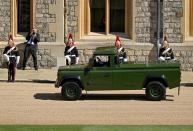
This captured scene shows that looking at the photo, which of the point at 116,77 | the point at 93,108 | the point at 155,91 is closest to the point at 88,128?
the point at 93,108

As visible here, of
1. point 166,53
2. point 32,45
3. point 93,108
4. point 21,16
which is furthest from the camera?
point 21,16

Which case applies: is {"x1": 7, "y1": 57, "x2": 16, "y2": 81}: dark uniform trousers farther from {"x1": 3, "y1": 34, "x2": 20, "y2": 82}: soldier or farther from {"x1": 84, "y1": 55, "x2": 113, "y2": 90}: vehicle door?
{"x1": 84, "y1": 55, "x2": 113, "y2": 90}: vehicle door

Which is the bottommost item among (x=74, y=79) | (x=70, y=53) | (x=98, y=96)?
(x=98, y=96)

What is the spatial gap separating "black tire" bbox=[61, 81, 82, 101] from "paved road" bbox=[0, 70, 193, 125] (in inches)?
10.2

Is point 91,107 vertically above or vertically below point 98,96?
below

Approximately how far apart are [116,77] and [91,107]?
190 centimetres

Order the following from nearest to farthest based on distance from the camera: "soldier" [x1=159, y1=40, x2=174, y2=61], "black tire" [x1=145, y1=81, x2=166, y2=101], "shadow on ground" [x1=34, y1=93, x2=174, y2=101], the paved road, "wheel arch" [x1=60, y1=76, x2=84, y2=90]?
the paved road
"black tire" [x1=145, y1=81, x2=166, y2=101]
"wheel arch" [x1=60, y1=76, x2=84, y2=90]
"shadow on ground" [x1=34, y1=93, x2=174, y2=101]
"soldier" [x1=159, y1=40, x2=174, y2=61]

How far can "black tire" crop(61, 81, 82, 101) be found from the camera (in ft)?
66.3

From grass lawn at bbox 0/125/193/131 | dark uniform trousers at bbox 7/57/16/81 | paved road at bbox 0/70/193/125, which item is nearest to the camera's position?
grass lawn at bbox 0/125/193/131

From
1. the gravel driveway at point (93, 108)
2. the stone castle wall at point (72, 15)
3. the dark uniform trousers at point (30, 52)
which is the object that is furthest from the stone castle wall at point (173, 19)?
the dark uniform trousers at point (30, 52)

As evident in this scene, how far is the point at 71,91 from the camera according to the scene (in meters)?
20.3

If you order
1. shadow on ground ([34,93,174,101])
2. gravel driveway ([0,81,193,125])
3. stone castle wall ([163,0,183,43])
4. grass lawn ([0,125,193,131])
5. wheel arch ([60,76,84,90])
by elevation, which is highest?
stone castle wall ([163,0,183,43])

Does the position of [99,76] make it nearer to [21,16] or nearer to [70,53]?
[70,53]

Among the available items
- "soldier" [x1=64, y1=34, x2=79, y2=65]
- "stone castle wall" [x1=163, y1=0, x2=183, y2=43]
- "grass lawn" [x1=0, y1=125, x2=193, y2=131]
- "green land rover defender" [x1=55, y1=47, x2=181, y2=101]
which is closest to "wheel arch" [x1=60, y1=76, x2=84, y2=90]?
"green land rover defender" [x1=55, y1=47, x2=181, y2=101]
